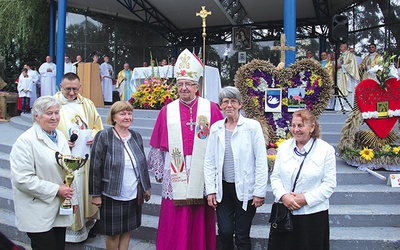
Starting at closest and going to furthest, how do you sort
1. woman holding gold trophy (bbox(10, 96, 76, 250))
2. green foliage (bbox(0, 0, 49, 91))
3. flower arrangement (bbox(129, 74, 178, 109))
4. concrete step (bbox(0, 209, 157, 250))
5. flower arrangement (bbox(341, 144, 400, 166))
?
woman holding gold trophy (bbox(10, 96, 76, 250)) → concrete step (bbox(0, 209, 157, 250)) → flower arrangement (bbox(341, 144, 400, 166)) → flower arrangement (bbox(129, 74, 178, 109)) → green foliage (bbox(0, 0, 49, 91))

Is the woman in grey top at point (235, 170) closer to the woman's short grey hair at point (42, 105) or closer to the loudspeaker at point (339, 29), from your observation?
the woman's short grey hair at point (42, 105)

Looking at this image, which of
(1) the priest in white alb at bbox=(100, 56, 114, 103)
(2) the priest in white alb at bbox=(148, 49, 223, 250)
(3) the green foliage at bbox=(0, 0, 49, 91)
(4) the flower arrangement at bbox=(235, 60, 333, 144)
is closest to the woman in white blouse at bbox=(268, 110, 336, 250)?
(2) the priest in white alb at bbox=(148, 49, 223, 250)

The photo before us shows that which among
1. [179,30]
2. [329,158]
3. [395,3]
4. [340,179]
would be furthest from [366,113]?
[179,30]

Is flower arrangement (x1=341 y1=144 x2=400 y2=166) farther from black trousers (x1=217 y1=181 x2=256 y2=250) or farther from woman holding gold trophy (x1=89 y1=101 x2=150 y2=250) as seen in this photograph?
woman holding gold trophy (x1=89 y1=101 x2=150 y2=250)

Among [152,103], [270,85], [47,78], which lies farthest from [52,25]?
[270,85]

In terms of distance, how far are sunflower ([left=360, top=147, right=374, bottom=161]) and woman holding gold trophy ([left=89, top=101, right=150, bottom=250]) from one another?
3.09 m

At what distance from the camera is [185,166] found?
3.28 meters

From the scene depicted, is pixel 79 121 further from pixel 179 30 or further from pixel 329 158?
pixel 179 30

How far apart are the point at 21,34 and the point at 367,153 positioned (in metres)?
13.8

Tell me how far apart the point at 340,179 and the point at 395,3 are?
31.6 feet

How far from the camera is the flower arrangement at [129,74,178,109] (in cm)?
777

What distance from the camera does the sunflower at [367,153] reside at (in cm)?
486

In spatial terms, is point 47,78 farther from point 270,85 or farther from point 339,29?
point 270,85

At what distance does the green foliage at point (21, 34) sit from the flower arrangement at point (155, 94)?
7825mm
